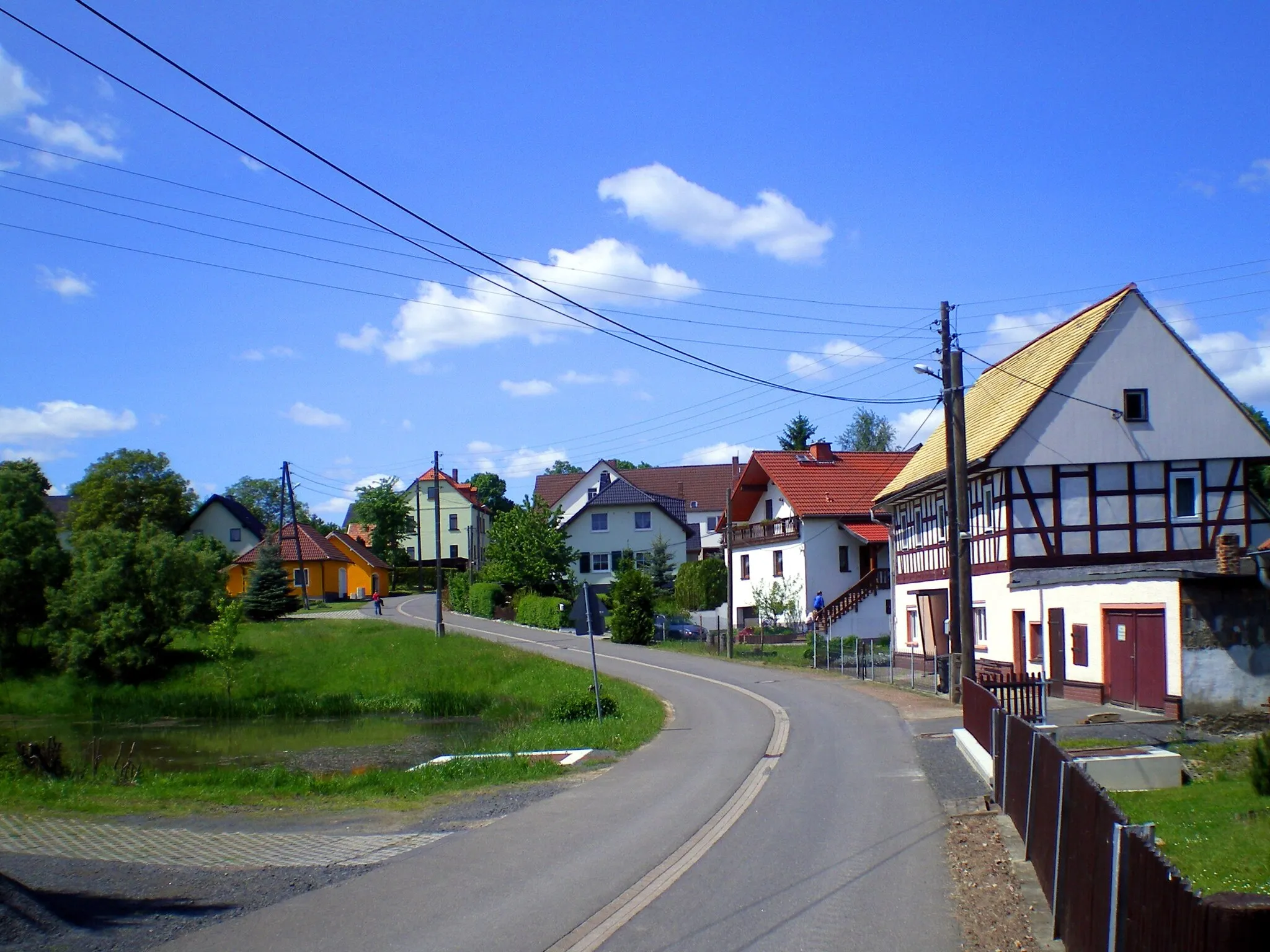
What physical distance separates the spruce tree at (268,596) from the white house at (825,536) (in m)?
24.5

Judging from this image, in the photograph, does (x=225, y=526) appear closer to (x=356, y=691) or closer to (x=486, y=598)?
(x=486, y=598)

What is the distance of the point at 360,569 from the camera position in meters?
85.2

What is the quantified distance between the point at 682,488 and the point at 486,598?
104 ft

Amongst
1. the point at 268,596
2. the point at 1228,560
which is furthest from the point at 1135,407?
the point at 268,596

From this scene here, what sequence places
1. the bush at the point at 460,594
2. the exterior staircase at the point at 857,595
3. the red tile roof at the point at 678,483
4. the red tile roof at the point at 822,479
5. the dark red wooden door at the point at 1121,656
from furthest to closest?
the red tile roof at the point at 678,483 → the bush at the point at 460,594 → the red tile roof at the point at 822,479 → the exterior staircase at the point at 857,595 → the dark red wooden door at the point at 1121,656

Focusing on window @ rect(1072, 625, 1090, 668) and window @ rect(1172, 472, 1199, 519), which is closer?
Result: window @ rect(1072, 625, 1090, 668)

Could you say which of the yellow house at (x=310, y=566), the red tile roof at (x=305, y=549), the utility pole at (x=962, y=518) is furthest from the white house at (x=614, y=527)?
the utility pole at (x=962, y=518)

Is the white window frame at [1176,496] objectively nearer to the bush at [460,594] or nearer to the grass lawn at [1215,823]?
the grass lawn at [1215,823]

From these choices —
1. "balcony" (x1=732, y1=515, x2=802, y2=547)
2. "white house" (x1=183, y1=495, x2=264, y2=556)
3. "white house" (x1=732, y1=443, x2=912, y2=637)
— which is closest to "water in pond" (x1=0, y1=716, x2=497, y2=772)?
"white house" (x1=732, y1=443, x2=912, y2=637)

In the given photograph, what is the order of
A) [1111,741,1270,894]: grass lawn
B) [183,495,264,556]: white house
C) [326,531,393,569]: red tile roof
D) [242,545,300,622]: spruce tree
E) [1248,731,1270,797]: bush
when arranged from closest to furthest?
[1111,741,1270,894]: grass lawn, [1248,731,1270,797]: bush, [242,545,300,622]: spruce tree, [183,495,264,556]: white house, [326,531,393,569]: red tile roof

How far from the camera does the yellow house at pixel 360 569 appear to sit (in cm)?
8469

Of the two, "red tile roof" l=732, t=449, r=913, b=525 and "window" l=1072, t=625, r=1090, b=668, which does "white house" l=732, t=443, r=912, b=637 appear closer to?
"red tile roof" l=732, t=449, r=913, b=525

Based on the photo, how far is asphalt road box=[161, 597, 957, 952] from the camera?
25.6 feet

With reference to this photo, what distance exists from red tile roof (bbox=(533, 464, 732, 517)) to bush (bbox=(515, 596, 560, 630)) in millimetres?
30142
